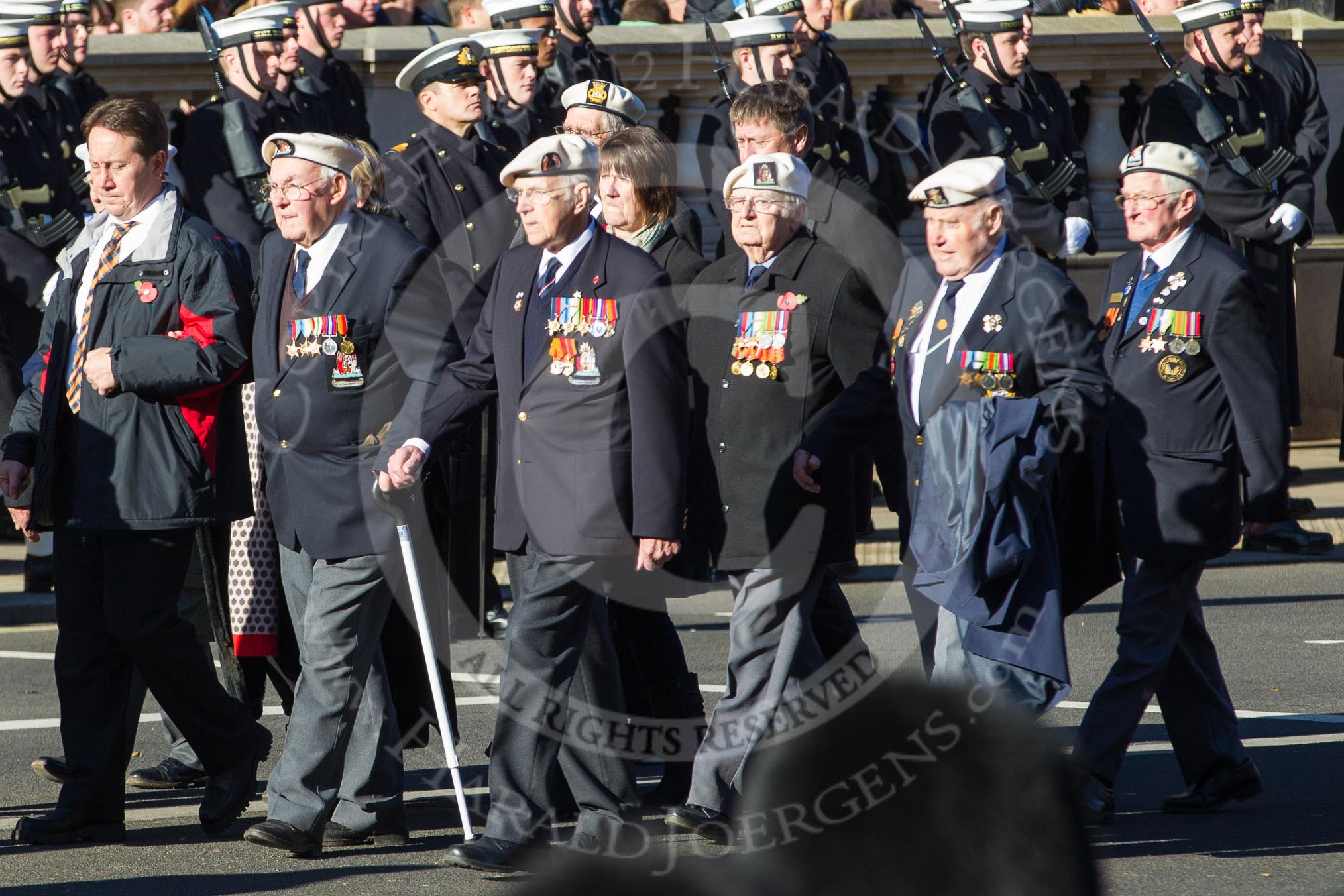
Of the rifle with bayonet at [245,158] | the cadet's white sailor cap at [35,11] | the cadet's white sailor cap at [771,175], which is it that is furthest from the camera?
the cadet's white sailor cap at [35,11]

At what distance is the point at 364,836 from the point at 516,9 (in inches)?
217

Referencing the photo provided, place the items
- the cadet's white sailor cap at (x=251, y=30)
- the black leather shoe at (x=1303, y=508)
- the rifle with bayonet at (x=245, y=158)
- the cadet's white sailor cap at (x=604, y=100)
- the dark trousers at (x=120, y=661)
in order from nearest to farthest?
the dark trousers at (x=120, y=661) → the cadet's white sailor cap at (x=604, y=100) → the rifle with bayonet at (x=245, y=158) → the cadet's white sailor cap at (x=251, y=30) → the black leather shoe at (x=1303, y=508)

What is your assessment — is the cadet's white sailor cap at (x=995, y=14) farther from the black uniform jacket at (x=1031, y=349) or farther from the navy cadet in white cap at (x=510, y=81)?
the black uniform jacket at (x=1031, y=349)

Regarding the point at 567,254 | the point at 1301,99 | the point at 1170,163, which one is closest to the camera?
the point at 567,254

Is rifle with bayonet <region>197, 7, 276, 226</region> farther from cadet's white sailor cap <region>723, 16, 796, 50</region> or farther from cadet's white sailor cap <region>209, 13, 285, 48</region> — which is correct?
cadet's white sailor cap <region>723, 16, 796, 50</region>

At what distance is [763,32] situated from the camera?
34.3 ft

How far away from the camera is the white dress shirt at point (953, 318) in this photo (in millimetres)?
5477

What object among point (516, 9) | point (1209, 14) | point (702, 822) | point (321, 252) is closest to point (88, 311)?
point (321, 252)

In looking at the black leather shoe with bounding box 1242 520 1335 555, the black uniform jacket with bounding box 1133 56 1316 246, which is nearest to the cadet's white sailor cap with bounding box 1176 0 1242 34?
the black uniform jacket with bounding box 1133 56 1316 246

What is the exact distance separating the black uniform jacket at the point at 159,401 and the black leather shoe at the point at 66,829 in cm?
84

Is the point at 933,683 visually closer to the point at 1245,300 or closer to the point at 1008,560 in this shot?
the point at 1008,560

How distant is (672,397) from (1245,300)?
1.83 m

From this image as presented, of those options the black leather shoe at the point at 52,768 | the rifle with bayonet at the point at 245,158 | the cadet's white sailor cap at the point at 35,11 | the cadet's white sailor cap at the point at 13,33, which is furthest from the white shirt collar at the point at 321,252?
the cadet's white sailor cap at the point at 35,11

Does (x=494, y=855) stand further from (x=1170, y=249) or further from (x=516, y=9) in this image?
(x=516, y=9)
